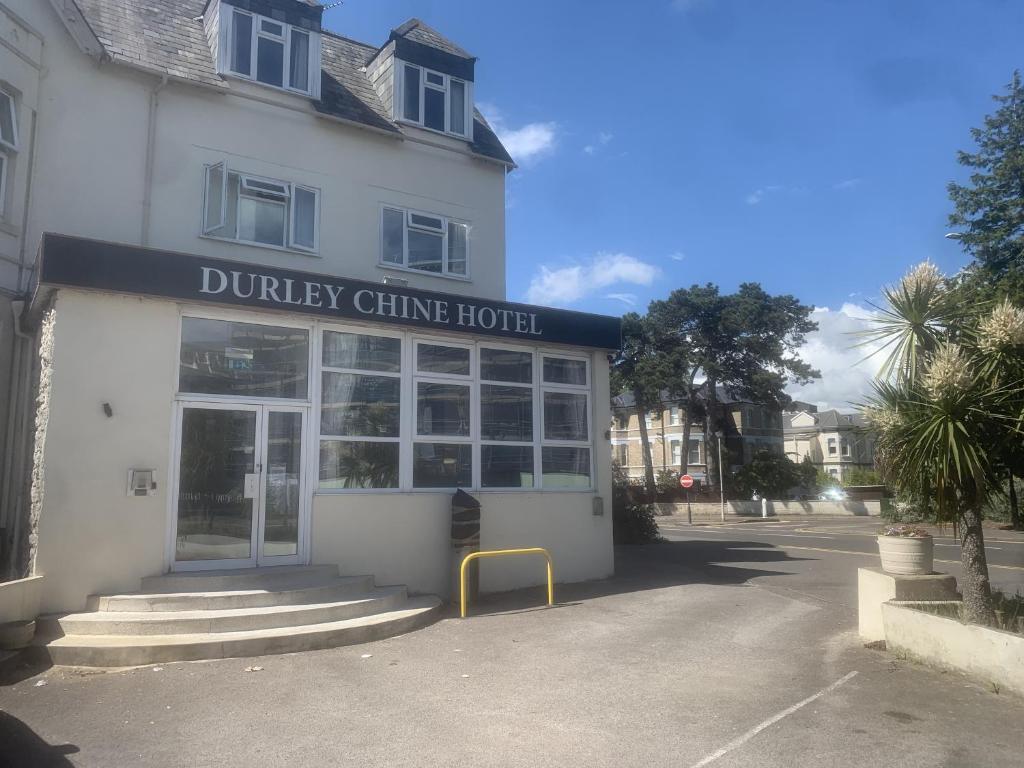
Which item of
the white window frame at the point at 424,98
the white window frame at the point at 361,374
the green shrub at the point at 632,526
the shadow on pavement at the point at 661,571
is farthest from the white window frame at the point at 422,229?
the green shrub at the point at 632,526

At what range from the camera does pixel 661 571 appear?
559 inches

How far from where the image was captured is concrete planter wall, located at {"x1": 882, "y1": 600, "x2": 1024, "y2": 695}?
653cm

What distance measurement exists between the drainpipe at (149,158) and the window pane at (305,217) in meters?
2.30

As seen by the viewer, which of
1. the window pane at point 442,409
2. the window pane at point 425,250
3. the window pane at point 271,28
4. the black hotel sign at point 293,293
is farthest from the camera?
the window pane at point 425,250

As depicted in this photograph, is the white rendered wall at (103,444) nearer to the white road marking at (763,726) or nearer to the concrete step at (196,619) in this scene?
the concrete step at (196,619)

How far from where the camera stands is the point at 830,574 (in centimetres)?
1438

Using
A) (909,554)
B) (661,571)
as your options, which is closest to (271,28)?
(661,571)

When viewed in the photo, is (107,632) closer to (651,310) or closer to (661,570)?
(661,570)

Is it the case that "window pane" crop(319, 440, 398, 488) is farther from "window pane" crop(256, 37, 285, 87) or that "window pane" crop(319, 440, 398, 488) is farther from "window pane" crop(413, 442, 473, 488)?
"window pane" crop(256, 37, 285, 87)

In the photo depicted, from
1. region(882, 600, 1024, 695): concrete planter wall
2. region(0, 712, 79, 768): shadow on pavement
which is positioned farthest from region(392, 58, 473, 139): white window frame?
region(0, 712, 79, 768): shadow on pavement

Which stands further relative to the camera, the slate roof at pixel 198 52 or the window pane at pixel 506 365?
the slate roof at pixel 198 52

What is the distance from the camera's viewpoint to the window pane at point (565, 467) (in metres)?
12.7

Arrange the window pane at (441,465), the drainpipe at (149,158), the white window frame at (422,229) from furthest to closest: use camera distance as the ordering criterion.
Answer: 1. the white window frame at (422,229)
2. the drainpipe at (149,158)
3. the window pane at (441,465)

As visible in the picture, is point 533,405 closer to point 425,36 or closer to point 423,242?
point 423,242
